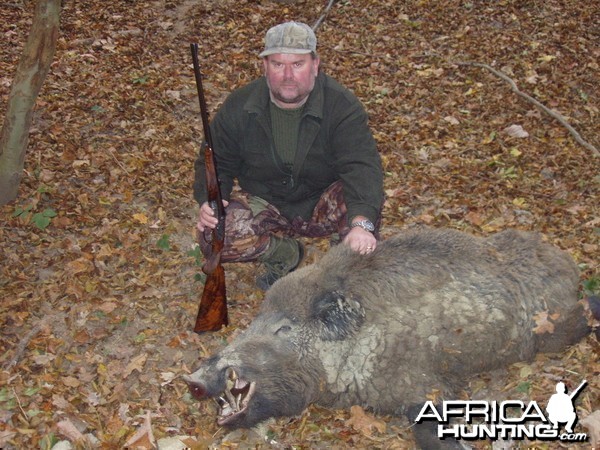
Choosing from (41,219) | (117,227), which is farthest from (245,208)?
(41,219)

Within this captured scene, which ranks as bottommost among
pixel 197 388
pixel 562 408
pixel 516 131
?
pixel 562 408

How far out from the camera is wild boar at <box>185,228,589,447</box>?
4.66 m

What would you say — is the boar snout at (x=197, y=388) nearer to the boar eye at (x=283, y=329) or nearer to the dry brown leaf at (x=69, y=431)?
the boar eye at (x=283, y=329)

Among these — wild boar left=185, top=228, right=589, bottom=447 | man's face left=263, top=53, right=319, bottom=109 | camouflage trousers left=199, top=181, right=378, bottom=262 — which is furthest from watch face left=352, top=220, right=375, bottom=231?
man's face left=263, top=53, right=319, bottom=109

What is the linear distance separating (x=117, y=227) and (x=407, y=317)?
3624 millimetres

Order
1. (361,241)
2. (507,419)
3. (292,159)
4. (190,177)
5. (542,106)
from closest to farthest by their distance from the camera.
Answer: (507,419) < (361,241) < (292,159) < (190,177) < (542,106)

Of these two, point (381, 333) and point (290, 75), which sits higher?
point (290, 75)

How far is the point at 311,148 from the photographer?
18.5ft

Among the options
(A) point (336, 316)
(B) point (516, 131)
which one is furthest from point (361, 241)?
(B) point (516, 131)

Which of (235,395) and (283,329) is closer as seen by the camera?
(235,395)

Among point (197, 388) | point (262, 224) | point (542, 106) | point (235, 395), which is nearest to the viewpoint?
point (197, 388)

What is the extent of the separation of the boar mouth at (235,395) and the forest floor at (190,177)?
1.57ft

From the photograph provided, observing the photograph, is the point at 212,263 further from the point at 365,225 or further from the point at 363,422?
the point at 363,422

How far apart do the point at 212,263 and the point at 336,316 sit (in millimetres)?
1275
